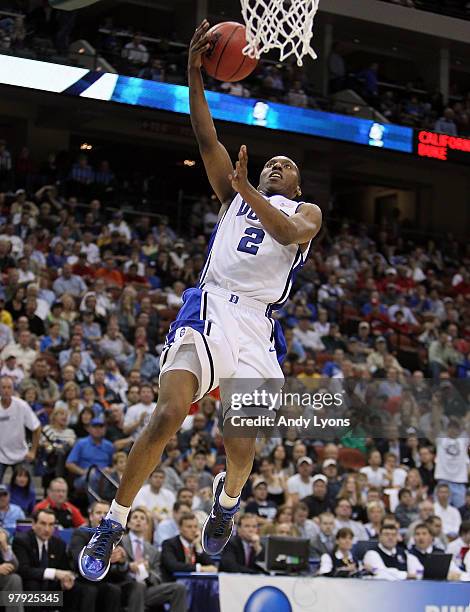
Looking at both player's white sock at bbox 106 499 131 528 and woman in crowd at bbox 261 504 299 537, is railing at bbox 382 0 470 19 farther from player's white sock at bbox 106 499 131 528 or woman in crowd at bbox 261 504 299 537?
player's white sock at bbox 106 499 131 528

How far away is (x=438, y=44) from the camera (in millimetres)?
23016

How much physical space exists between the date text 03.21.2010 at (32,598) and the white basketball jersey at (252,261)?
4262mm

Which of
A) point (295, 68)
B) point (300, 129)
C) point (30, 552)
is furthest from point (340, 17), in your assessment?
point (30, 552)

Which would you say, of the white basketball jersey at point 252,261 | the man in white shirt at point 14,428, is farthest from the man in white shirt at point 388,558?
the white basketball jersey at point 252,261

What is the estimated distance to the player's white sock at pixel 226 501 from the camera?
597 cm

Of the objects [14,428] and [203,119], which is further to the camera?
[14,428]

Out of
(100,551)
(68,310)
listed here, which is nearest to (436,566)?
(68,310)

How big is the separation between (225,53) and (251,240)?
104cm

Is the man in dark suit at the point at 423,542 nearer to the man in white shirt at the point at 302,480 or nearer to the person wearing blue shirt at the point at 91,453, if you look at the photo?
the man in white shirt at the point at 302,480

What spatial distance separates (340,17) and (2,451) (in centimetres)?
1360

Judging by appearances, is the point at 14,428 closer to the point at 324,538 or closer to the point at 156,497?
the point at 156,497

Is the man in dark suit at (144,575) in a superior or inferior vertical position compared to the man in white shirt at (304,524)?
inferior

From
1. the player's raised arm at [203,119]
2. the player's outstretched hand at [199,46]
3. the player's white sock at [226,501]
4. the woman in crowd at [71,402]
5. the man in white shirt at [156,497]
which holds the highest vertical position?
the player's outstretched hand at [199,46]

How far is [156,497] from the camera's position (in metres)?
10.9
